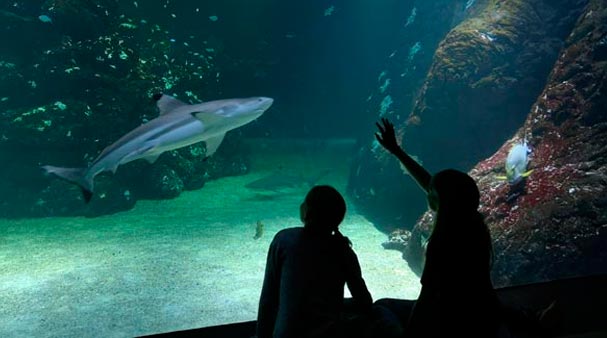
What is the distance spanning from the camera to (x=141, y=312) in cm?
469

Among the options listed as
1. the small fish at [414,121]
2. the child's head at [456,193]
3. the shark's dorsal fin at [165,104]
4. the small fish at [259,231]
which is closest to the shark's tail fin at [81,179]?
the shark's dorsal fin at [165,104]

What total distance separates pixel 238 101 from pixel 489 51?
304 inches

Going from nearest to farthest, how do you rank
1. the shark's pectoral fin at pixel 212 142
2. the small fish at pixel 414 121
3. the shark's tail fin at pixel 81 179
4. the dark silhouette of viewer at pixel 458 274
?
the dark silhouette of viewer at pixel 458 274
the shark's tail fin at pixel 81 179
the shark's pectoral fin at pixel 212 142
the small fish at pixel 414 121

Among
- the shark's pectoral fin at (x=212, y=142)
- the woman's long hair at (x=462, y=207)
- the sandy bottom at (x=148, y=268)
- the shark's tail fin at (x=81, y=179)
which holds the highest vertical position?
the shark's pectoral fin at (x=212, y=142)

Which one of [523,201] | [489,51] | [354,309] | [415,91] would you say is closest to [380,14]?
[415,91]

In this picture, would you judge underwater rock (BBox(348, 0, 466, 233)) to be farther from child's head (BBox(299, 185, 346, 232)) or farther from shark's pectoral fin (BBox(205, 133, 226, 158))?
child's head (BBox(299, 185, 346, 232))

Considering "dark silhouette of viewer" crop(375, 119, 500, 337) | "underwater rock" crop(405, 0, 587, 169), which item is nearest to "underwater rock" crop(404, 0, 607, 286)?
"underwater rock" crop(405, 0, 587, 169)

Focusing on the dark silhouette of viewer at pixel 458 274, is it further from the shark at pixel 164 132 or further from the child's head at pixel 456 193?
the shark at pixel 164 132

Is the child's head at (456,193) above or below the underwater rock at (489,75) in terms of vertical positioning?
below

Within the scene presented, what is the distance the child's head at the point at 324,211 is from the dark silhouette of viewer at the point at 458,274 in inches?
21.7

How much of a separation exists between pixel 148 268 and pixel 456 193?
18.8 ft

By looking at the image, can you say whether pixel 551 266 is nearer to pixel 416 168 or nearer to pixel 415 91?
pixel 416 168

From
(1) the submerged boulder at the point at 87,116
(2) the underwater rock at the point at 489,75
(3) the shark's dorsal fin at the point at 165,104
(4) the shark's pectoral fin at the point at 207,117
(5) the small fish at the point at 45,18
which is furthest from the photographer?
(5) the small fish at the point at 45,18

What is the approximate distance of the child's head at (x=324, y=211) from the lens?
2.16 meters
